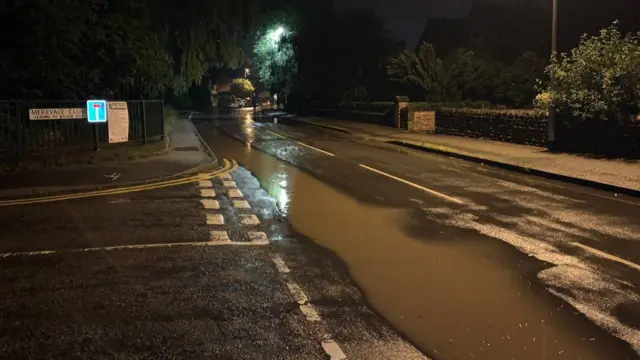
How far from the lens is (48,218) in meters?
10.0

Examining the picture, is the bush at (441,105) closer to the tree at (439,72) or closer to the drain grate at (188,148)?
the tree at (439,72)

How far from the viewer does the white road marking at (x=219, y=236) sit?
328 inches

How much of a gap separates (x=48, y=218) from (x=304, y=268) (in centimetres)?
518

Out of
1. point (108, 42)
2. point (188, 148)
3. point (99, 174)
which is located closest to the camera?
point (99, 174)

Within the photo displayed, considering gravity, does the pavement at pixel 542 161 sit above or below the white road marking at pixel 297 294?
above

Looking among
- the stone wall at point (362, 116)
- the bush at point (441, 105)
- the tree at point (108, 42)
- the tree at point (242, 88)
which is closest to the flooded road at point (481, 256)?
the tree at point (108, 42)

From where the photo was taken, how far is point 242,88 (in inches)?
4906

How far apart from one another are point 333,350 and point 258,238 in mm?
3896

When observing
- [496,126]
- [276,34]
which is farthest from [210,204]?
[276,34]

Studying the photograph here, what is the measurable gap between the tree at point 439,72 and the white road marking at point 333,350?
32556 mm

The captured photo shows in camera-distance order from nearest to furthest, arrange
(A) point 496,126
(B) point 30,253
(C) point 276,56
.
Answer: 1. (B) point 30,253
2. (A) point 496,126
3. (C) point 276,56

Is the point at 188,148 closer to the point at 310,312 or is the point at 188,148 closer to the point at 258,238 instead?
the point at 258,238

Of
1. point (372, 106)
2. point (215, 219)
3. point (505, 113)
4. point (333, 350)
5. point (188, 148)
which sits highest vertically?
point (372, 106)

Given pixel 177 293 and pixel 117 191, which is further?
pixel 117 191
